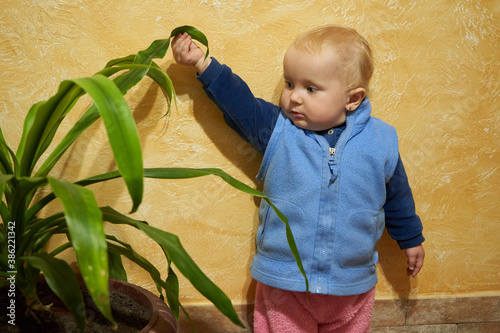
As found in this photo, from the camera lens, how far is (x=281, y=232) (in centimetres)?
121

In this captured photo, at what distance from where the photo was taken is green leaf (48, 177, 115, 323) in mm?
643

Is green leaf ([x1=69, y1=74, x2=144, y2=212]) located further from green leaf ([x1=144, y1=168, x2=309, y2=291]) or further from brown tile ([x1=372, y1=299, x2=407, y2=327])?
brown tile ([x1=372, y1=299, x2=407, y2=327])

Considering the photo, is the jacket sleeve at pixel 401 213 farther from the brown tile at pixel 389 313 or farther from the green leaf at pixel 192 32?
the green leaf at pixel 192 32

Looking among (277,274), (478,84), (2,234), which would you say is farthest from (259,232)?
(478,84)

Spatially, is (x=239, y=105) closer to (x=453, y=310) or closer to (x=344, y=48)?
(x=344, y=48)

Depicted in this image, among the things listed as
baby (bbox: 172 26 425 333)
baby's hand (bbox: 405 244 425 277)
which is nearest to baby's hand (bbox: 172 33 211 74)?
baby (bbox: 172 26 425 333)

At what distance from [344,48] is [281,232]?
49 centimetres

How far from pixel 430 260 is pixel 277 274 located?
61cm

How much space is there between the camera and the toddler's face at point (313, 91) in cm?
115

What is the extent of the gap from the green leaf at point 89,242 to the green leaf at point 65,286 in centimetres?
13

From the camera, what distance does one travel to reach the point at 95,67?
1.22 metres

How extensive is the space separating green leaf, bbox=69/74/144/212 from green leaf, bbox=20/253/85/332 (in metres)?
0.21

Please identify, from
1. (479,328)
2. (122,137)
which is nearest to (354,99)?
(122,137)

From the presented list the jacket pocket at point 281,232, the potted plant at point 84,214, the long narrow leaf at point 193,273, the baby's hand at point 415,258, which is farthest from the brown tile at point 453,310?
the long narrow leaf at point 193,273
